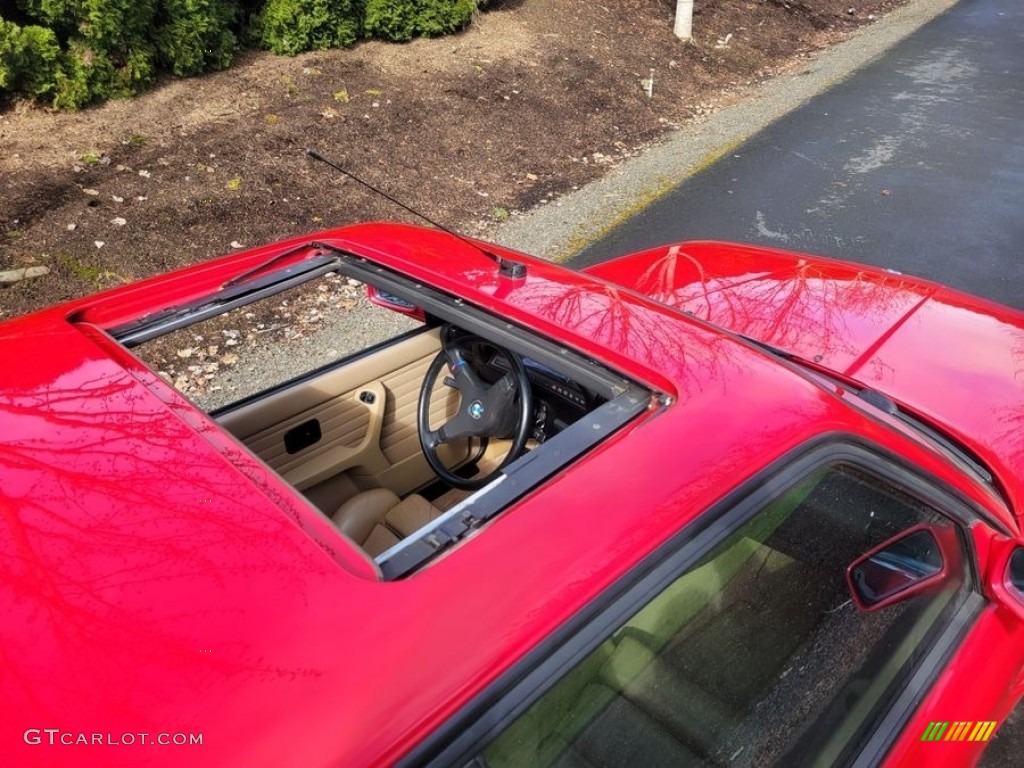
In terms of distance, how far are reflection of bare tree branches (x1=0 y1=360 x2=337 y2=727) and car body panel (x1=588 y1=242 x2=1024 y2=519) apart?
200 cm

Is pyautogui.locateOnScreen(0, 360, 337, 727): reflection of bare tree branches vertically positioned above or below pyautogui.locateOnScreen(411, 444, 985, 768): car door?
above

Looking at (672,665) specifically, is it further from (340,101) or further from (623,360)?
(340,101)

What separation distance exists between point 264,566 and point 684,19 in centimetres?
1072

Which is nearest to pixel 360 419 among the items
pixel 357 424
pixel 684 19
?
pixel 357 424

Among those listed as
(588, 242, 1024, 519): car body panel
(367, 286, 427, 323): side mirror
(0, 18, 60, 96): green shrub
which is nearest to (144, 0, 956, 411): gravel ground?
(367, 286, 427, 323): side mirror

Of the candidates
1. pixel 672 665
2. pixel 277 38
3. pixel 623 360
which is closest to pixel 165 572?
pixel 672 665

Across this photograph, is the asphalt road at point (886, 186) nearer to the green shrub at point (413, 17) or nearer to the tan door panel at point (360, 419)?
the tan door panel at point (360, 419)

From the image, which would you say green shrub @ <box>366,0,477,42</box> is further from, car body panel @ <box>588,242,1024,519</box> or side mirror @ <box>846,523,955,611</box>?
side mirror @ <box>846,523,955,611</box>

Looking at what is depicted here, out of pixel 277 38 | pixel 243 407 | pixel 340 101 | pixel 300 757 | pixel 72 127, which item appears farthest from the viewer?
pixel 277 38

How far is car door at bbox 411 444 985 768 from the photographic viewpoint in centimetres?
131

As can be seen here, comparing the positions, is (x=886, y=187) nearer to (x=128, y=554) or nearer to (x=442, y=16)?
(x=442, y=16)

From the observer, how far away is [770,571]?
1803mm

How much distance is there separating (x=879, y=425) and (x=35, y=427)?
6.12ft

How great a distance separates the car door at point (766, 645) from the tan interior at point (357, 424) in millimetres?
1477
